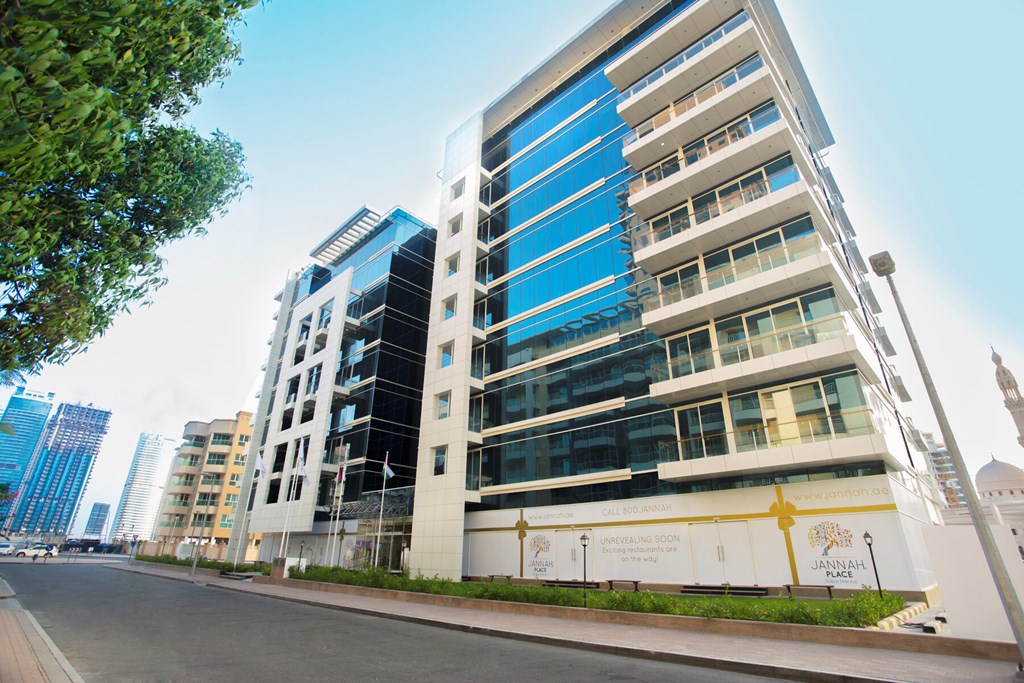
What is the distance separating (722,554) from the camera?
20109 mm

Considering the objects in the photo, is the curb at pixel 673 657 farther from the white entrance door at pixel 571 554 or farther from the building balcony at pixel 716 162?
the building balcony at pixel 716 162

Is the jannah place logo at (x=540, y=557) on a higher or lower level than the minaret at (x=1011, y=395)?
lower

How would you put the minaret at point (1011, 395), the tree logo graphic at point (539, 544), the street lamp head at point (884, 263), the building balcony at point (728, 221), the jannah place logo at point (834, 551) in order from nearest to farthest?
1. the street lamp head at point (884, 263)
2. the jannah place logo at point (834, 551)
3. the building balcony at point (728, 221)
4. the tree logo graphic at point (539, 544)
5. the minaret at point (1011, 395)

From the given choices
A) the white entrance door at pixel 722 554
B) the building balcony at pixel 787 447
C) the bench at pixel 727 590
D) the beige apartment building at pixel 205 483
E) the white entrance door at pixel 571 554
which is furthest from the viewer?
the beige apartment building at pixel 205 483

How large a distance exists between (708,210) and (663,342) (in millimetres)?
7015

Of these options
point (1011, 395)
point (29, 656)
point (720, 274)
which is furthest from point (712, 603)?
point (1011, 395)

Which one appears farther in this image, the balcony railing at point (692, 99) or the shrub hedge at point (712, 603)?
the balcony railing at point (692, 99)

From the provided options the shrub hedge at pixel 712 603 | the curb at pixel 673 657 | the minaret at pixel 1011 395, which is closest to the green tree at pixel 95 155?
A: the curb at pixel 673 657

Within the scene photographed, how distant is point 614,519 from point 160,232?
2154cm

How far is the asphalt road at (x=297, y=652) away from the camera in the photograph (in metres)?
8.27

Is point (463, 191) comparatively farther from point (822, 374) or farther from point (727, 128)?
point (822, 374)

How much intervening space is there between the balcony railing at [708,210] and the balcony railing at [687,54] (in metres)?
8.35

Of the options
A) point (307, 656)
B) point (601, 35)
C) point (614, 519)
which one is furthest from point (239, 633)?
point (601, 35)

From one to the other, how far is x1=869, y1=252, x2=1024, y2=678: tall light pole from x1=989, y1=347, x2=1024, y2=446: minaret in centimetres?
10563
